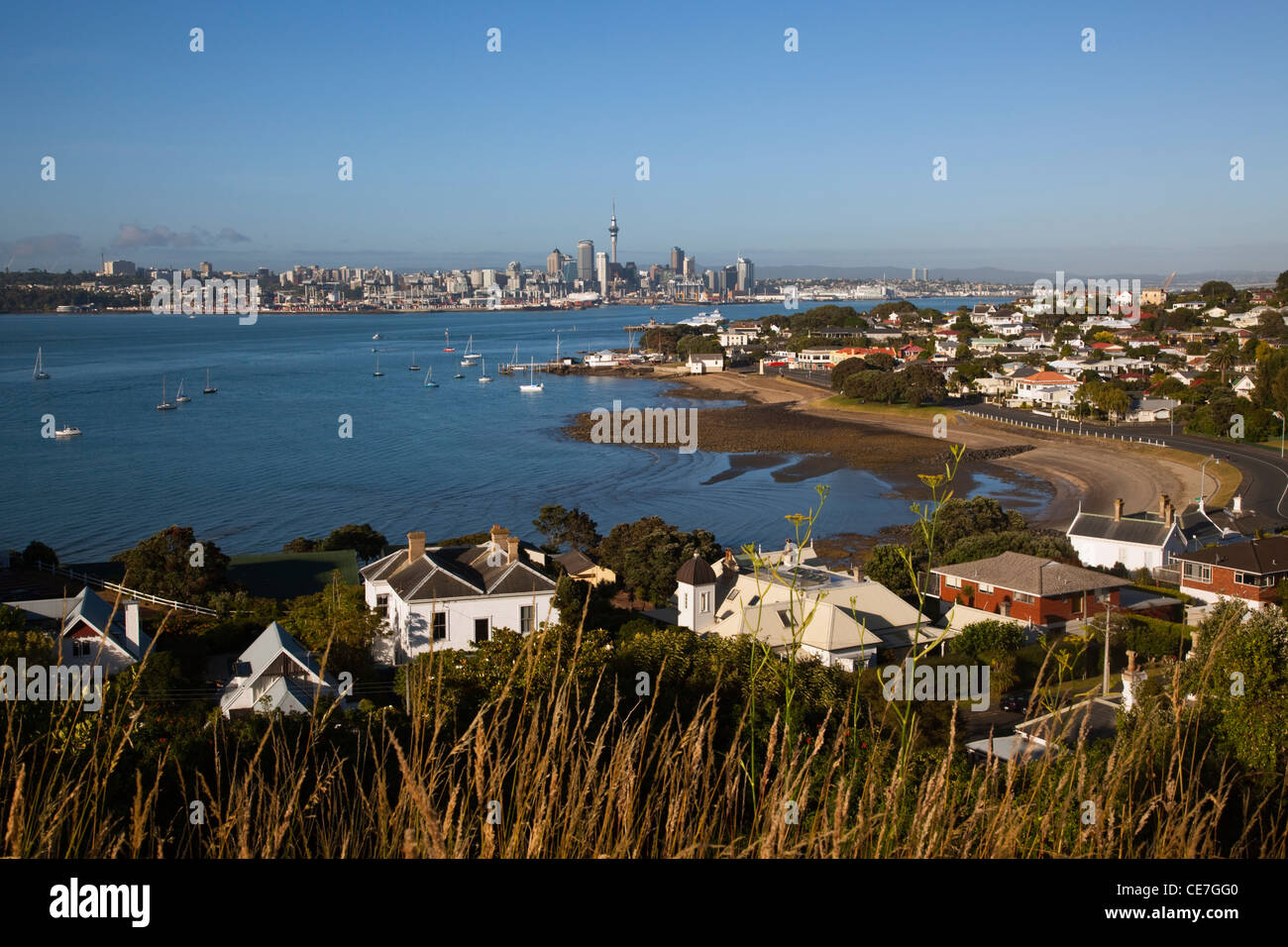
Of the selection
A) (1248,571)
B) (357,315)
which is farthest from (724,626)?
(357,315)

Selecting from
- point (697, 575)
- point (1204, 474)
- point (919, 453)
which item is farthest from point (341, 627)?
point (919, 453)

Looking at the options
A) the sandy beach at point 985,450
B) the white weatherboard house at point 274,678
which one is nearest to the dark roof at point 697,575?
the white weatherboard house at point 274,678

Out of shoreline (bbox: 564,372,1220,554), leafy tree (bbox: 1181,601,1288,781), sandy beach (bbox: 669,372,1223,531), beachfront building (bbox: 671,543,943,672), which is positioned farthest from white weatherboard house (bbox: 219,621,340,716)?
sandy beach (bbox: 669,372,1223,531)

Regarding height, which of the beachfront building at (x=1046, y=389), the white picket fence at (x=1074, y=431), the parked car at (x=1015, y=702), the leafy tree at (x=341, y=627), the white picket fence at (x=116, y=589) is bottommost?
the parked car at (x=1015, y=702)

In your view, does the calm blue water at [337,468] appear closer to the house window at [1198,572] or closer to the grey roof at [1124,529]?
the grey roof at [1124,529]

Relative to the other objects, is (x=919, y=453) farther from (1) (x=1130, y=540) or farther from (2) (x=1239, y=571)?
(2) (x=1239, y=571)

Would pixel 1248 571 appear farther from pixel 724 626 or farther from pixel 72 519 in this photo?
pixel 72 519
